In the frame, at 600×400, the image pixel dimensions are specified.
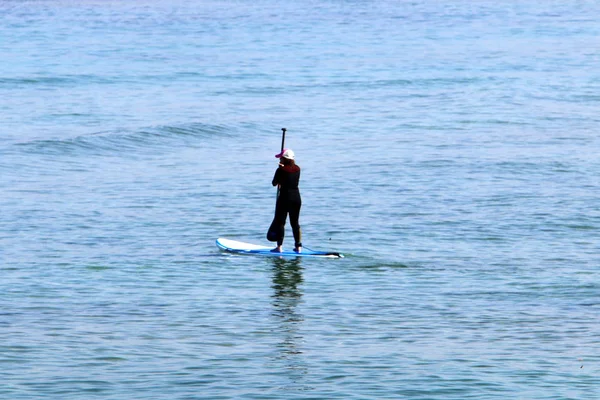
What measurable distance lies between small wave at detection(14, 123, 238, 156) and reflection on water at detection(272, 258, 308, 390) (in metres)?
20.0

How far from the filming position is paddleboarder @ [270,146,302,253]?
81.6 ft

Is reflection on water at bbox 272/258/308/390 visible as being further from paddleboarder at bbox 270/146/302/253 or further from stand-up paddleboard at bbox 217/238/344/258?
paddleboarder at bbox 270/146/302/253

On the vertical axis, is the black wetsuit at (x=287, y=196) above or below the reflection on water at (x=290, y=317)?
above

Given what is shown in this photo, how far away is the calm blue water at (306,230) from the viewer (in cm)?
1816

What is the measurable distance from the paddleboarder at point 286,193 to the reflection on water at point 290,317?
685mm

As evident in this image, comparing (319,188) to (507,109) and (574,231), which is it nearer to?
(574,231)

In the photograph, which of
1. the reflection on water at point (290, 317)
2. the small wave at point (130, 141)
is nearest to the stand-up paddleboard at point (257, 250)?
the reflection on water at point (290, 317)

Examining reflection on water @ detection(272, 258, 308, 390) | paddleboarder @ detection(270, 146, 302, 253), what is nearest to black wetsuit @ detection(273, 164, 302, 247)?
paddleboarder @ detection(270, 146, 302, 253)

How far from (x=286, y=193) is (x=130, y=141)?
72.4 feet

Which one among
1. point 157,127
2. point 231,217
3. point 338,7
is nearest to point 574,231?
point 231,217

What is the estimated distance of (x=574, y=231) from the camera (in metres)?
29.0

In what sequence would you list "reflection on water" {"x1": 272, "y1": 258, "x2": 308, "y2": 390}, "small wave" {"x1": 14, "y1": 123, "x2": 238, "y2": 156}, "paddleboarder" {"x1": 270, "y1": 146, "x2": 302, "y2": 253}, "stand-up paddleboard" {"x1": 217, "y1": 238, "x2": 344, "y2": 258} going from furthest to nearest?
"small wave" {"x1": 14, "y1": 123, "x2": 238, "y2": 156}, "stand-up paddleboard" {"x1": 217, "y1": 238, "x2": 344, "y2": 258}, "paddleboarder" {"x1": 270, "y1": 146, "x2": 302, "y2": 253}, "reflection on water" {"x1": 272, "y1": 258, "x2": 308, "y2": 390}

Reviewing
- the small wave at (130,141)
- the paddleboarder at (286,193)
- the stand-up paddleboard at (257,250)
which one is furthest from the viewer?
the small wave at (130,141)

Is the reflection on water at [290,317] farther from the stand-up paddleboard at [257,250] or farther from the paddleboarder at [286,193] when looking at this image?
the paddleboarder at [286,193]
